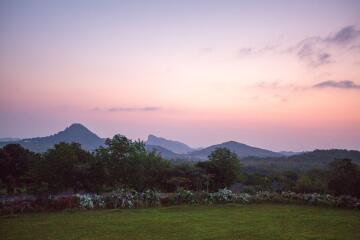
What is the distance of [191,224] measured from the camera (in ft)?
47.3

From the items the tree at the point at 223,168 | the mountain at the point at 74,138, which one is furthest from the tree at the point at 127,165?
the mountain at the point at 74,138

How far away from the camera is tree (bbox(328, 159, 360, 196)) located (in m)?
22.4

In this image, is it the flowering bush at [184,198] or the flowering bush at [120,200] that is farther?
the flowering bush at [184,198]

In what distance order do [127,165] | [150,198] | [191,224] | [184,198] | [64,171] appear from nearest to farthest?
[191,224], [150,198], [184,198], [64,171], [127,165]

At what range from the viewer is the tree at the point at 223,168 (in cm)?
2655

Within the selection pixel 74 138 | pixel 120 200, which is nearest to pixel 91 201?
pixel 120 200

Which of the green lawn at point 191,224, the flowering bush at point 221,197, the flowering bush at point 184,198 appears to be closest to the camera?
the green lawn at point 191,224

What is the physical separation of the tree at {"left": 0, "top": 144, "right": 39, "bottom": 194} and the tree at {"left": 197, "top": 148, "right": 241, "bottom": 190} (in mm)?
16212

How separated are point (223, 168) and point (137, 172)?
246 inches

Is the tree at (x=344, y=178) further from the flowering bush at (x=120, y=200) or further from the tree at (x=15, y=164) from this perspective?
the tree at (x=15, y=164)

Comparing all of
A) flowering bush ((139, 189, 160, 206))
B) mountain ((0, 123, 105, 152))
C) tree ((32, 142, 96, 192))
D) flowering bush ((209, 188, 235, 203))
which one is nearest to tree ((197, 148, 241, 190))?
flowering bush ((209, 188, 235, 203))

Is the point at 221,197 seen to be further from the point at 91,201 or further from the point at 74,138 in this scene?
the point at 74,138

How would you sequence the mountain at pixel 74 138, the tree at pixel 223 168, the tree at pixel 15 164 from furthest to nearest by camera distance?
the mountain at pixel 74 138 → the tree at pixel 15 164 → the tree at pixel 223 168

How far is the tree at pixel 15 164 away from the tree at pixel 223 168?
53.2ft
